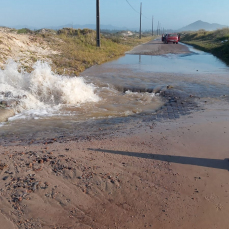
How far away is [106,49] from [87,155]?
21.2 meters

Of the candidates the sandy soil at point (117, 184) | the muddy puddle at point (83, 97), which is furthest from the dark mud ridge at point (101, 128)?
the sandy soil at point (117, 184)

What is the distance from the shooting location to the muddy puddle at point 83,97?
20.8ft

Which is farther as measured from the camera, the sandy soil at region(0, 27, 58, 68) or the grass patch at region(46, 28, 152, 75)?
the grass patch at region(46, 28, 152, 75)

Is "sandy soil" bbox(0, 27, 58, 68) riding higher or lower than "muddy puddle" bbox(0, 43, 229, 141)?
higher

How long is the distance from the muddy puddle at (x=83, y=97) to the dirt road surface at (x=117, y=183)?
1185 millimetres

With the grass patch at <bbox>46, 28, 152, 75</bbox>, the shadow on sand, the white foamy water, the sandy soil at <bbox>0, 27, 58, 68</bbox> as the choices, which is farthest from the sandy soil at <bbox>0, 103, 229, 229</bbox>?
the grass patch at <bbox>46, 28, 152, 75</bbox>

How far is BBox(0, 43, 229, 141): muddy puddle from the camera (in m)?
6.33

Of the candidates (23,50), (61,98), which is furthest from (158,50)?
(61,98)

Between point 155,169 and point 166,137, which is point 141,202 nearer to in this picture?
point 155,169

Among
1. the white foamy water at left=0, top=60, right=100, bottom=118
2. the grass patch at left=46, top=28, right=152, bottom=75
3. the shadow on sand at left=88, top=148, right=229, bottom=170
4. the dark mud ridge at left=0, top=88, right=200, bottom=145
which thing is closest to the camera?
the shadow on sand at left=88, top=148, right=229, bottom=170

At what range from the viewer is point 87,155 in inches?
178

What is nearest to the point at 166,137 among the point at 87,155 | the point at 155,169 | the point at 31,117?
the point at 155,169

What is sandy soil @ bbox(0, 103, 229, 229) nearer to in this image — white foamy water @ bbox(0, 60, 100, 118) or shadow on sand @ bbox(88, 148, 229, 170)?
shadow on sand @ bbox(88, 148, 229, 170)

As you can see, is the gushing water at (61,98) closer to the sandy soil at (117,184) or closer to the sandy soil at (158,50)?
the sandy soil at (117,184)
